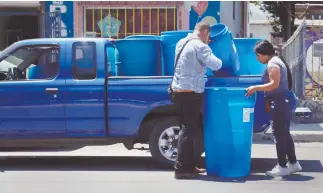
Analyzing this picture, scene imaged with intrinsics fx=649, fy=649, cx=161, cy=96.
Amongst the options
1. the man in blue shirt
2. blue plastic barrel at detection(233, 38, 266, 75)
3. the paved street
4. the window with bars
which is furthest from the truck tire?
the window with bars

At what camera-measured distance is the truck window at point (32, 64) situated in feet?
28.2

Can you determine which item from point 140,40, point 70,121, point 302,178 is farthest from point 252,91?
point 70,121

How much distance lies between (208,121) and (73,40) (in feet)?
6.94

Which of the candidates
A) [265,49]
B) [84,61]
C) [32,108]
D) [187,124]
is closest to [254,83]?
[265,49]

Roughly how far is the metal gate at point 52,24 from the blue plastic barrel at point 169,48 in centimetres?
775

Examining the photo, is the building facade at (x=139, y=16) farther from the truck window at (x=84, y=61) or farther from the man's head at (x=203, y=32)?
the man's head at (x=203, y=32)

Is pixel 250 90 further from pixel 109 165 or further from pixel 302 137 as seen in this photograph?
pixel 302 137

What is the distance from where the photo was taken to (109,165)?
8.98 meters

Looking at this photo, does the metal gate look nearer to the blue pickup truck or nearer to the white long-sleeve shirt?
the blue pickup truck

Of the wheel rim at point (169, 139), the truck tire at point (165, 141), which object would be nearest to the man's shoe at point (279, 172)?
A: the truck tire at point (165, 141)

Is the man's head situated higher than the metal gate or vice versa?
the metal gate

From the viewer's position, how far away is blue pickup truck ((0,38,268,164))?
823 cm

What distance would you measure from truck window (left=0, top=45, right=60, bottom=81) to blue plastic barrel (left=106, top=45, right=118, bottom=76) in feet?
2.21

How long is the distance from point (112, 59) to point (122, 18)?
25.2 ft
